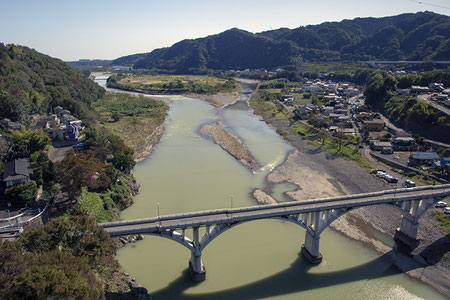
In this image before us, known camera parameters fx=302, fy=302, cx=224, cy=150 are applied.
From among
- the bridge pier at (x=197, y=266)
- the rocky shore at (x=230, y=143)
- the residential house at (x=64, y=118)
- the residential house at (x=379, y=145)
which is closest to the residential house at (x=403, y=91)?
the residential house at (x=379, y=145)

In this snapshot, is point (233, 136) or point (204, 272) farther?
point (233, 136)

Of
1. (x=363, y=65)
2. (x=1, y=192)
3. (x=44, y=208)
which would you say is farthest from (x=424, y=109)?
(x=363, y=65)

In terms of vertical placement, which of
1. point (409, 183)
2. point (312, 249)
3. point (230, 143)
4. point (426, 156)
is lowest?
point (312, 249)

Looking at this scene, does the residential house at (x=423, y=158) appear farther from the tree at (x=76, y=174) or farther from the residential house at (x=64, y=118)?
the residential house at (x=64, y=118)

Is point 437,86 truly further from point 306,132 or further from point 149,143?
point 149,143

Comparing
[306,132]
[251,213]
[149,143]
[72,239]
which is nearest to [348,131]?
[306,132]

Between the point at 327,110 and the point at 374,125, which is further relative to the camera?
the point at 327,110

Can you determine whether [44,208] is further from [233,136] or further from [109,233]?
[233,136]
